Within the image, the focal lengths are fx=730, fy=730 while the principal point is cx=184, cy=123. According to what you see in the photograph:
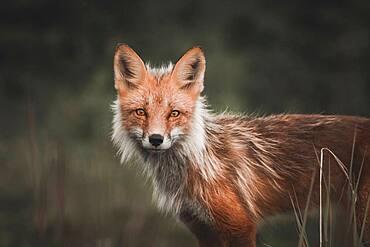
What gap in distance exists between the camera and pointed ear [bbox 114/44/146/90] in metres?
4.58

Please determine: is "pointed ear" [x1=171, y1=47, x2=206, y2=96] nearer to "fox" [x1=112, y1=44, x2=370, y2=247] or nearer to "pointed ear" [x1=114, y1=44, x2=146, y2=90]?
"fox" [x1=112, y1=44, x2=370, y2=247]

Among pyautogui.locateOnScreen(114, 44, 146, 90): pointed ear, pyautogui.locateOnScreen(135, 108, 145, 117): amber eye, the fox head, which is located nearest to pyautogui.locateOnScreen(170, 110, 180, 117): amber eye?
the fox head

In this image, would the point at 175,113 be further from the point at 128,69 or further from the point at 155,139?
the point at 128,69

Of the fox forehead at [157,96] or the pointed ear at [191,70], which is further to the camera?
the pointed ear at [191,70]

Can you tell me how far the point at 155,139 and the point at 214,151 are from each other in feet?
2.62

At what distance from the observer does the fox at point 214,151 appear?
4477mm

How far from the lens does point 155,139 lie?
4.17 meters

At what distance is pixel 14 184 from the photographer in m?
9.17

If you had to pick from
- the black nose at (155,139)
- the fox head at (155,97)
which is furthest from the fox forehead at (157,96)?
the black nose at (155,139)

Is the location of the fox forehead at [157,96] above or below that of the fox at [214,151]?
above

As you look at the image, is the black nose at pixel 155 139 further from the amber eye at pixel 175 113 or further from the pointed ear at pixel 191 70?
the pointed ear at pixel 191 70

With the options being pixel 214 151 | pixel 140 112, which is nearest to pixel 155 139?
pixel 140 112

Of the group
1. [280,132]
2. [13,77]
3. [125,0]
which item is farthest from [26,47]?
[280,132]

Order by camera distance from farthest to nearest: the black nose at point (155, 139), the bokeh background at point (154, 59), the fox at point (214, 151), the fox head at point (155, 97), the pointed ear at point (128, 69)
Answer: the bokeh background at point (154, 59) → the pointed ear at point (128, 69) → the fox at point (214, 151) → the fox head at point (155, 97) → the black nose at point (155, 139)
